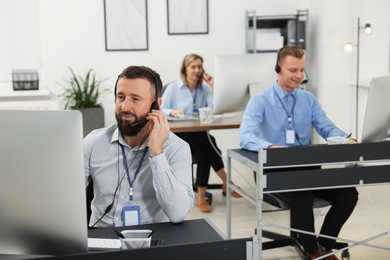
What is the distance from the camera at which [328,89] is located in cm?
684

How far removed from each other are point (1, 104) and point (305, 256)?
3.80 metres

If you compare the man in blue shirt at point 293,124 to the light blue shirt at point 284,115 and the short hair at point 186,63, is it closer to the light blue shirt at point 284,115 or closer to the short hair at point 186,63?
the light blue shirt at point 284,115

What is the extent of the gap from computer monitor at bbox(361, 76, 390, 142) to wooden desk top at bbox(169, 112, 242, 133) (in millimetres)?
1472

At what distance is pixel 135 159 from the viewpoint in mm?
2547

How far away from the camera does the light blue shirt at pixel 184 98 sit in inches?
218

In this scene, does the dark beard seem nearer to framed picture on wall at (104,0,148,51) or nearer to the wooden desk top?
the wooden desk top

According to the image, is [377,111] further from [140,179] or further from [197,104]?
[197,104]

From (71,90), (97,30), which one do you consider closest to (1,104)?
(71,90)

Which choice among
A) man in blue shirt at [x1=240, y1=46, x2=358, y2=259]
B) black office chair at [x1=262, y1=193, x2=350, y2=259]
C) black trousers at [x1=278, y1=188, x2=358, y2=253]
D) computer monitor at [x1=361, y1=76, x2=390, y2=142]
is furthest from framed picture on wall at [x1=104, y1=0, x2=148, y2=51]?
computer monitor at [x1=361, y1=76, x2=390, y2=142]

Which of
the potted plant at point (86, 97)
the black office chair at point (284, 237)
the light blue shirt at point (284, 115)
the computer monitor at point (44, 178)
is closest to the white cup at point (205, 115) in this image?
the light blue shirt at point (284, 115)

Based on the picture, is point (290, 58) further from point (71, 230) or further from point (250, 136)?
→ point (71, 230)

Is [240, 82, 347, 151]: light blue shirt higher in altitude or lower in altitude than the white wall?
lower

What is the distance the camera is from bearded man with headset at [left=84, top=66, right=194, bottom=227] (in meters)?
2.44

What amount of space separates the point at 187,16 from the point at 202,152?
204 cm
